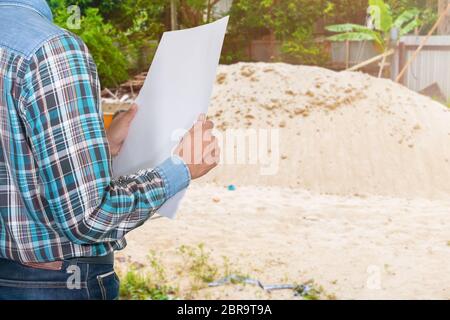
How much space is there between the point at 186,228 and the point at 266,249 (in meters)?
0.52

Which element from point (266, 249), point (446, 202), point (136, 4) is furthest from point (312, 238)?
point (136, 4)

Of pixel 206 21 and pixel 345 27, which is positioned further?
pixel 345 27

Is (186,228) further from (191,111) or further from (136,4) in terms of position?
(191,111)

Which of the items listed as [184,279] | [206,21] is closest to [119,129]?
[184,279]

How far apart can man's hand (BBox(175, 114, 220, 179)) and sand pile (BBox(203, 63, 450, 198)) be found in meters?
4.87

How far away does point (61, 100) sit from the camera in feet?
2.05

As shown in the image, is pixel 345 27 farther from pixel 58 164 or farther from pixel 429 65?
pixel 58 164

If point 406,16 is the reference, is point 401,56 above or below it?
below

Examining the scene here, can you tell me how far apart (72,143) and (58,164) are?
2 cm

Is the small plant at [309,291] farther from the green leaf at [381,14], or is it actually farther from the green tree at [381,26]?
the green leaf at [381,14]

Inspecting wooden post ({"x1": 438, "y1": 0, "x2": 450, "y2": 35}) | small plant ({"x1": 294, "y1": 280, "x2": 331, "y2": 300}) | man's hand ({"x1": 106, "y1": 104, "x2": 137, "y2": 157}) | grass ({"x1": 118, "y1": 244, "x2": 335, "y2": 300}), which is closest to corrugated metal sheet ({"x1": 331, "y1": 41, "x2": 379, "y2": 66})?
wooden post ({"x1": 438, "y1": 0, "x2": 450, "y2": 35})

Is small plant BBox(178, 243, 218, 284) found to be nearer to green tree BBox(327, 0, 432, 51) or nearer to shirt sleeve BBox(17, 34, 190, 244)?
shirt sleeve BBox(17, 34, 190, 244)

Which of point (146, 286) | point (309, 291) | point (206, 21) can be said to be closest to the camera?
point (146, 286)

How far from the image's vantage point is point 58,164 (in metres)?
0.63
